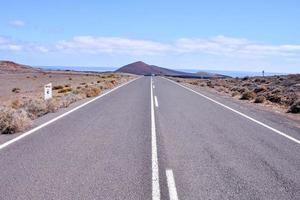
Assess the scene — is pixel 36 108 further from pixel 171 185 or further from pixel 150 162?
pixel 171 185

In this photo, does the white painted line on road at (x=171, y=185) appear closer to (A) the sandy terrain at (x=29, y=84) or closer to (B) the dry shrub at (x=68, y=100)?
(B) the dry shrub at (x=68, y=100)

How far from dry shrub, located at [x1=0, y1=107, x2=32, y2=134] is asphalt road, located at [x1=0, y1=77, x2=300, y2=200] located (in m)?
0.51

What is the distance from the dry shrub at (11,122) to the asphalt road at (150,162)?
1.68 feet

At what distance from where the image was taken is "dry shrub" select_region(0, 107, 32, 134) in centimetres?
1245

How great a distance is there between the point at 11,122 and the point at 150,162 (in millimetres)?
5376

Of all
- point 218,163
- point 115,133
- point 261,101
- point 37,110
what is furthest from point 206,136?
point 261,101

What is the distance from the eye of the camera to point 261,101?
2870 centimetres

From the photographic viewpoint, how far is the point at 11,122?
1254 cm

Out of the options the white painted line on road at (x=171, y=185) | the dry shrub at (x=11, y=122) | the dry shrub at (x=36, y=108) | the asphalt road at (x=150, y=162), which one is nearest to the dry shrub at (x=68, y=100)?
the dry shrub at (x=36, y=108)

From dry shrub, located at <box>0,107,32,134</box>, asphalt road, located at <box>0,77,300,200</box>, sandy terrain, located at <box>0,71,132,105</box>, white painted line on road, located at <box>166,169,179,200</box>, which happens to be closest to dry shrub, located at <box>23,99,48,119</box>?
asphalt road, located at <box>0,77,300,200</box>

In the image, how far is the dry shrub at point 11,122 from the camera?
12453mm

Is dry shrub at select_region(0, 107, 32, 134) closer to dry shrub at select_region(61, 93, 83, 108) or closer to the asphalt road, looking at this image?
the asphalt road

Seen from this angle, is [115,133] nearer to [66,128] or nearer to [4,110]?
[66,128]

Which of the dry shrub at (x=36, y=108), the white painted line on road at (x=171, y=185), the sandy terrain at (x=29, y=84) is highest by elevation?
the white painted line on road at (x=171, y=185)
